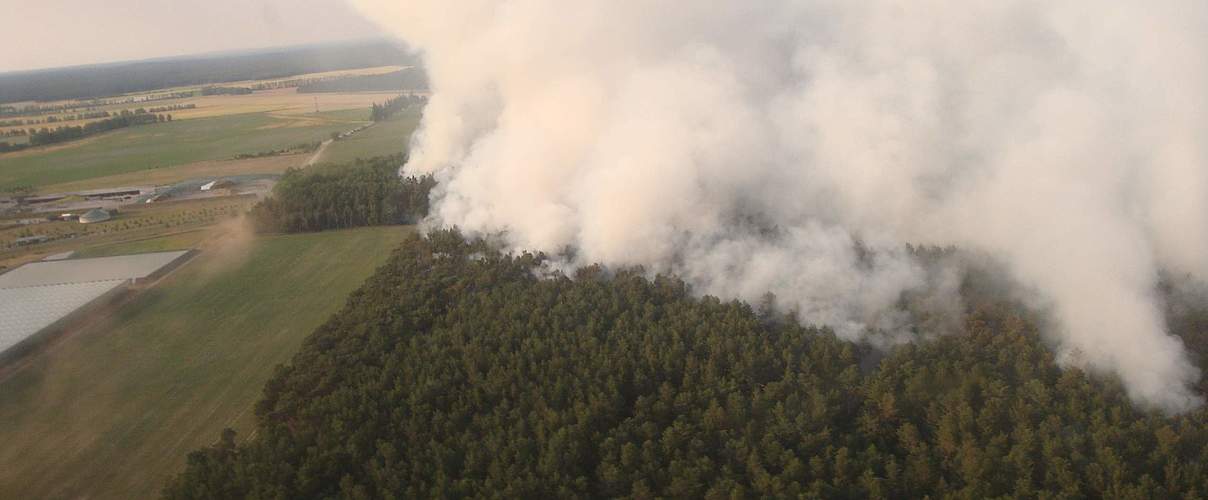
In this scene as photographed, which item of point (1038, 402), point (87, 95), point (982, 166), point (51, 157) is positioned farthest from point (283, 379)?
point (87, 95)

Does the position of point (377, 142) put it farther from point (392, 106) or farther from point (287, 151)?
point (392, 106)

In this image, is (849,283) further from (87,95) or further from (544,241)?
(87,95)

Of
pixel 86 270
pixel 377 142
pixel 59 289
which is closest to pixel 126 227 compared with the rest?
pixel 86 270

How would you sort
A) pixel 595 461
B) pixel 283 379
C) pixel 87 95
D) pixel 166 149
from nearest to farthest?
pixel 595 461 < pixel 283 379 < pixel 166 149 < pixel 87 95

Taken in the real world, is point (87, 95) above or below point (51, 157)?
above

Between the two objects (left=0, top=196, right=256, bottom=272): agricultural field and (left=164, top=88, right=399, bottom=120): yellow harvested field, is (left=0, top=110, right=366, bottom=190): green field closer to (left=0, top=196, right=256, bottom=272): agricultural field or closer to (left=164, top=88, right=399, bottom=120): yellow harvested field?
(left=164, top=88, right=399, bottom=120): yellow harvested field

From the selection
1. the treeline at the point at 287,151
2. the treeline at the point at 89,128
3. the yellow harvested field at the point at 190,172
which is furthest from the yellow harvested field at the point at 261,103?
the yellow harvested field at the point at 190,172

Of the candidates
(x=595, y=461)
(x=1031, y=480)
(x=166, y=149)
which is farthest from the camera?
(x=166, y=149)
